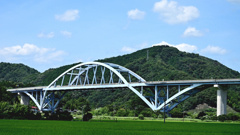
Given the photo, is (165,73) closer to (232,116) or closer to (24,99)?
(24,99)

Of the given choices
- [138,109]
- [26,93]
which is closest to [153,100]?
[138,109]

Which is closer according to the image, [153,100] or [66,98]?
[153,100]

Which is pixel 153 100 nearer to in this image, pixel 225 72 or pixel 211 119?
pixel 211 119

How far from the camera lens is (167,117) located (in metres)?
67.8

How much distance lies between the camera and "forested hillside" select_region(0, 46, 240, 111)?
92.2m

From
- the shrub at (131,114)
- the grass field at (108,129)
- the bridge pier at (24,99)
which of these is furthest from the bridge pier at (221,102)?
the bridge pier at (24,99)

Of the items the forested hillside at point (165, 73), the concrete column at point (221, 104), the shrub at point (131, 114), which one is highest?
the forested hillside at point (165, 73)

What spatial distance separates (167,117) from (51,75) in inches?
3769

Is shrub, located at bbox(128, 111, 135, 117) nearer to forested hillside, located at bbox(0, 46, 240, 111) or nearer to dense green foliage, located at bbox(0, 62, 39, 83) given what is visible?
forested hillside, located at bbox(0, 46, 240, 111)

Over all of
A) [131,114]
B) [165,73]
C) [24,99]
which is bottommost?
[131,114]

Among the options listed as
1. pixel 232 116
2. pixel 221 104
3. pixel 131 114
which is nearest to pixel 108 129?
pixel 221 104

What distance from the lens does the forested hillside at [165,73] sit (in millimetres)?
92250

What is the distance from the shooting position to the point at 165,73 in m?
114

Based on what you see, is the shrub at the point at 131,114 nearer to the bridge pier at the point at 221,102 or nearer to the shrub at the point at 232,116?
the bridge pier at the point at 221,102
